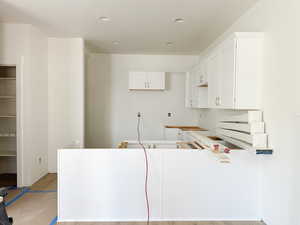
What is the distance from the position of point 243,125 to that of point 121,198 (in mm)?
1762

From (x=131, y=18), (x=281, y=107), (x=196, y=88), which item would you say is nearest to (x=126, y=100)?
(x=196, y=88)

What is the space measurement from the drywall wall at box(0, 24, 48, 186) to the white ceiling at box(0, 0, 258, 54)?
0.23m

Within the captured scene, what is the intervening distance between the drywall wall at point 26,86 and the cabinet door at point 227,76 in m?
3.21

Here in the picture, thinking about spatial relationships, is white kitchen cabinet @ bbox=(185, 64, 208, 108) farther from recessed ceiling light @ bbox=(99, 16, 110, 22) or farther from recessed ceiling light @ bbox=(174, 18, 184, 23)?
recessed ceiling light @ bbox=(99, 16, 110, 22)

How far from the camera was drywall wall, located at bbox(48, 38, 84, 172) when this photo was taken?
402 centimetres

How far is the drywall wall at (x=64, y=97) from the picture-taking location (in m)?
4.02

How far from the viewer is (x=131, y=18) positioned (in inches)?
118

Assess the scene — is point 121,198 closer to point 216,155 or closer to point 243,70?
point 216,155

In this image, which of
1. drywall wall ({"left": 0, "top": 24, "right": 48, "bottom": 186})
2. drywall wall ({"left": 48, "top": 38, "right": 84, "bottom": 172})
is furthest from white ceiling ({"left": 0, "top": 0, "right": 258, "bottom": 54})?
drywall wall ({"left": 48, "top": 38, "right": 84, "bottom": 172})

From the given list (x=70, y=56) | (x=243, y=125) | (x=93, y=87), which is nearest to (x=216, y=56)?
(x=243, y=125)

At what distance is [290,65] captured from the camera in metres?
1.90

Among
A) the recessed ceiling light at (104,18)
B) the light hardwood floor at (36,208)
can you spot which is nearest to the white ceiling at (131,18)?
the recessed ceiling light at (104,18)

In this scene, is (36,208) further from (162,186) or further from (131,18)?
(131,18)

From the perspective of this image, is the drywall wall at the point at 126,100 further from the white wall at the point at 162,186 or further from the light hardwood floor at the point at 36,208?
the white wall at the point at 162,186
